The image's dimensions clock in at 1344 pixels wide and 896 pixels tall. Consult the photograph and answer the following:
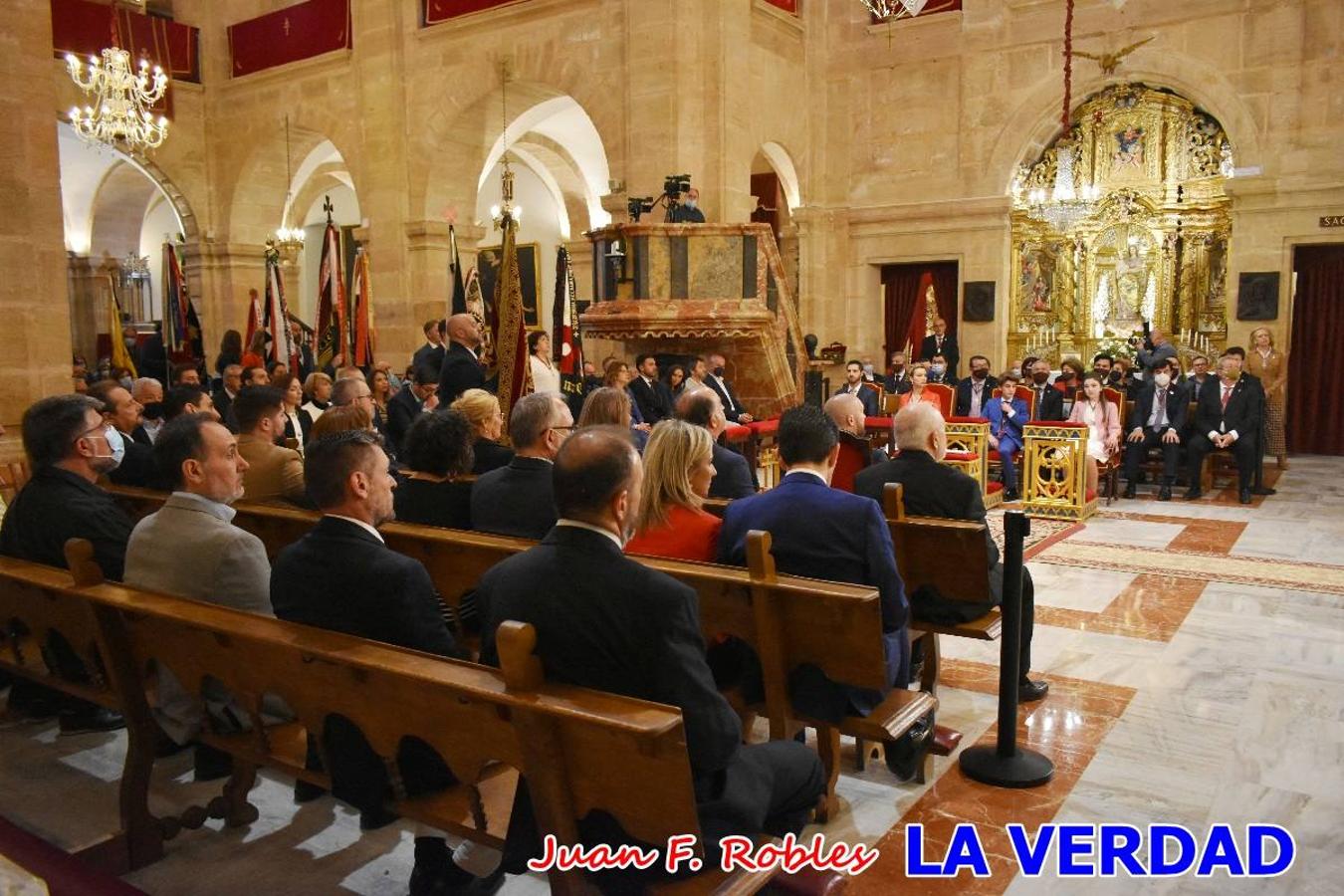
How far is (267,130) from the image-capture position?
14266 millimetres

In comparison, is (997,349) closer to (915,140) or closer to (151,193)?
(915,140)

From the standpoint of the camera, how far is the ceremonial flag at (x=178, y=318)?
11.1 metres

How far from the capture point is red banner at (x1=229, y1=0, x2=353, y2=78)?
529 inches

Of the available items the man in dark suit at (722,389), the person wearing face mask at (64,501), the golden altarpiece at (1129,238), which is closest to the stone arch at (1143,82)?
the golden altarpiece at (1129,238)

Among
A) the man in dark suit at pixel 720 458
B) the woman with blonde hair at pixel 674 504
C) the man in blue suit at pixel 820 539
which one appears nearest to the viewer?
the man in blue suit at pixel 820 539

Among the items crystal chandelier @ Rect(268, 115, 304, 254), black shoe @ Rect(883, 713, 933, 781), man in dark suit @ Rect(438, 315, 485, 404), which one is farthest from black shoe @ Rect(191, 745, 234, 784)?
crystal chandelier @ Rect(268, 115, 304, 254)

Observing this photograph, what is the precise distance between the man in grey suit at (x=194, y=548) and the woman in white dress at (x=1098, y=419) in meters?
6.84

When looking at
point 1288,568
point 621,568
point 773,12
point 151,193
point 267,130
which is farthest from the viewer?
point 151,193

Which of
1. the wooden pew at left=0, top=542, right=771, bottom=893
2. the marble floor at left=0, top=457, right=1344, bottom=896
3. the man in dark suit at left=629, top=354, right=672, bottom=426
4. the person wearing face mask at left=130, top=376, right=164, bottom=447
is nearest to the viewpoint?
the wooden pew at left=0, top=542, right=771, bottom=893

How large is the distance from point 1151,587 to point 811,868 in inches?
149

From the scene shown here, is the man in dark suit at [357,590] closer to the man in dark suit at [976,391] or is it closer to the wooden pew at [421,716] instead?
the wooden pew at [421,716]

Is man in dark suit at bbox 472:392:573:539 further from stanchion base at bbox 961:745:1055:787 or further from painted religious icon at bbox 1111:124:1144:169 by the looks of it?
painted religious icon at bbox 1111:124:1144:169

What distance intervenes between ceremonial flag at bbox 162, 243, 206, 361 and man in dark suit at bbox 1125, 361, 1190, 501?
32.5 ft

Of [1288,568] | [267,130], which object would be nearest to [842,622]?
[1288,568]
